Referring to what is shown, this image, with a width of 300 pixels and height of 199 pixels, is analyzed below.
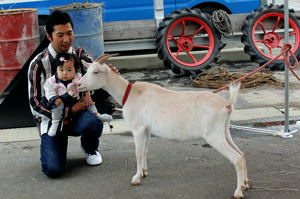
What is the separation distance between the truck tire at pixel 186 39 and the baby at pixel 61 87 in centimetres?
395

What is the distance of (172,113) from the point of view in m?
4.05

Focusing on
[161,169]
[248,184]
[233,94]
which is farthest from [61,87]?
[248,184]

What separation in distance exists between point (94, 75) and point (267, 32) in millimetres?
5485

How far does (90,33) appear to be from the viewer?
7.44 metres

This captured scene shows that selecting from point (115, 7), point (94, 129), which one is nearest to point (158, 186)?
point (94, 129)

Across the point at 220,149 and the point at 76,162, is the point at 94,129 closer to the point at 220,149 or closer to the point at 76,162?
the point at 76,162

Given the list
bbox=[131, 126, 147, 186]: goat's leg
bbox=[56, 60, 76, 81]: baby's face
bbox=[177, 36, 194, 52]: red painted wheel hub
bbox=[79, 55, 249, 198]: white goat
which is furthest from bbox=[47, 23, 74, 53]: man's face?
bbox=[177, 36, 194, 52]: red painted wheel hub

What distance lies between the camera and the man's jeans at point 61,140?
4562 mm

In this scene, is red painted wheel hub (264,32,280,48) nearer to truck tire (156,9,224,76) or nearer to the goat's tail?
truck tire (156,9,224,76)

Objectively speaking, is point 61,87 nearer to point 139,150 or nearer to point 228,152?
point 139,150

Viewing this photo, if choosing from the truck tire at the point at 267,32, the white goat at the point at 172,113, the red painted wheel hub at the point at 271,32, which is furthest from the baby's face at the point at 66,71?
the red painted wheel hub at the point at 271,32

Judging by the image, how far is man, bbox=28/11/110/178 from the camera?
4547mm

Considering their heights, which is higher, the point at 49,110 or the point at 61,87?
the point at 61,87

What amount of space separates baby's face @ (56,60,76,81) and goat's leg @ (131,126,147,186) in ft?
2.72
